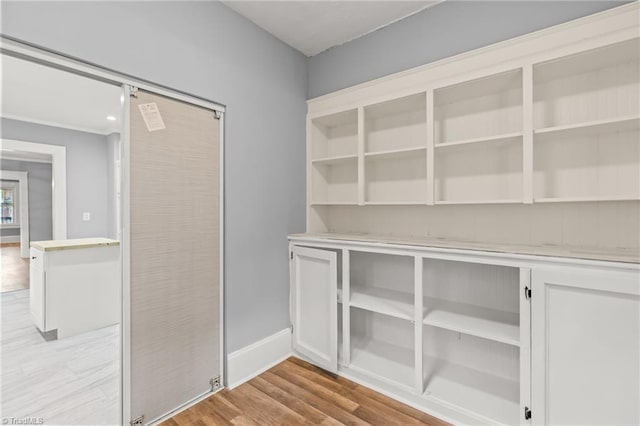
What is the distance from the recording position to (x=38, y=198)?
429 cm

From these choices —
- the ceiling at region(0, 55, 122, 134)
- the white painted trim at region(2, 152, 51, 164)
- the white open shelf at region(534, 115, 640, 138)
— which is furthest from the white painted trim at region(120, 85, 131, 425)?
the white painted trim at region(2, 152, 51, 164)

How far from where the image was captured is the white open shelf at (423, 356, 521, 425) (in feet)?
5.19

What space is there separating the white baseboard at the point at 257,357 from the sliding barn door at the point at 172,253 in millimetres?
116

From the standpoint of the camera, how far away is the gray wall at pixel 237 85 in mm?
1359

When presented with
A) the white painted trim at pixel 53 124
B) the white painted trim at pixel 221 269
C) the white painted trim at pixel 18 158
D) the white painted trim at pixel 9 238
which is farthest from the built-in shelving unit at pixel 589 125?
the white painted trim at pixel 9 238

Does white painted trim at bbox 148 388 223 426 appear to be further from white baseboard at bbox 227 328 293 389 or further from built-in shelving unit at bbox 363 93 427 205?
built-in shelving unit at bbox 363 93 427 205

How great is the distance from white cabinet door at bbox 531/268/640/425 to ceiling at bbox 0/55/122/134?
3161 mm

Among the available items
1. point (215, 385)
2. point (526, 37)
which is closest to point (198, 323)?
point (215, 385)

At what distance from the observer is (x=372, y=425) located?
162cm

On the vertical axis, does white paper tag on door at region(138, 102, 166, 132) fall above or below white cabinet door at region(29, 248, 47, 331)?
above

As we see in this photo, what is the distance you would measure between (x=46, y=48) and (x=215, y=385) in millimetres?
2103

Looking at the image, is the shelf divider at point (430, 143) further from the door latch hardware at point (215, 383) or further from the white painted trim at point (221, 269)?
the door latch hardware at point (215, 383)

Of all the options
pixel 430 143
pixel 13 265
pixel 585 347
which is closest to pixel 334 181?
pixel 430 143

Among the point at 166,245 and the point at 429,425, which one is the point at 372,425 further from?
the point at 166,245
